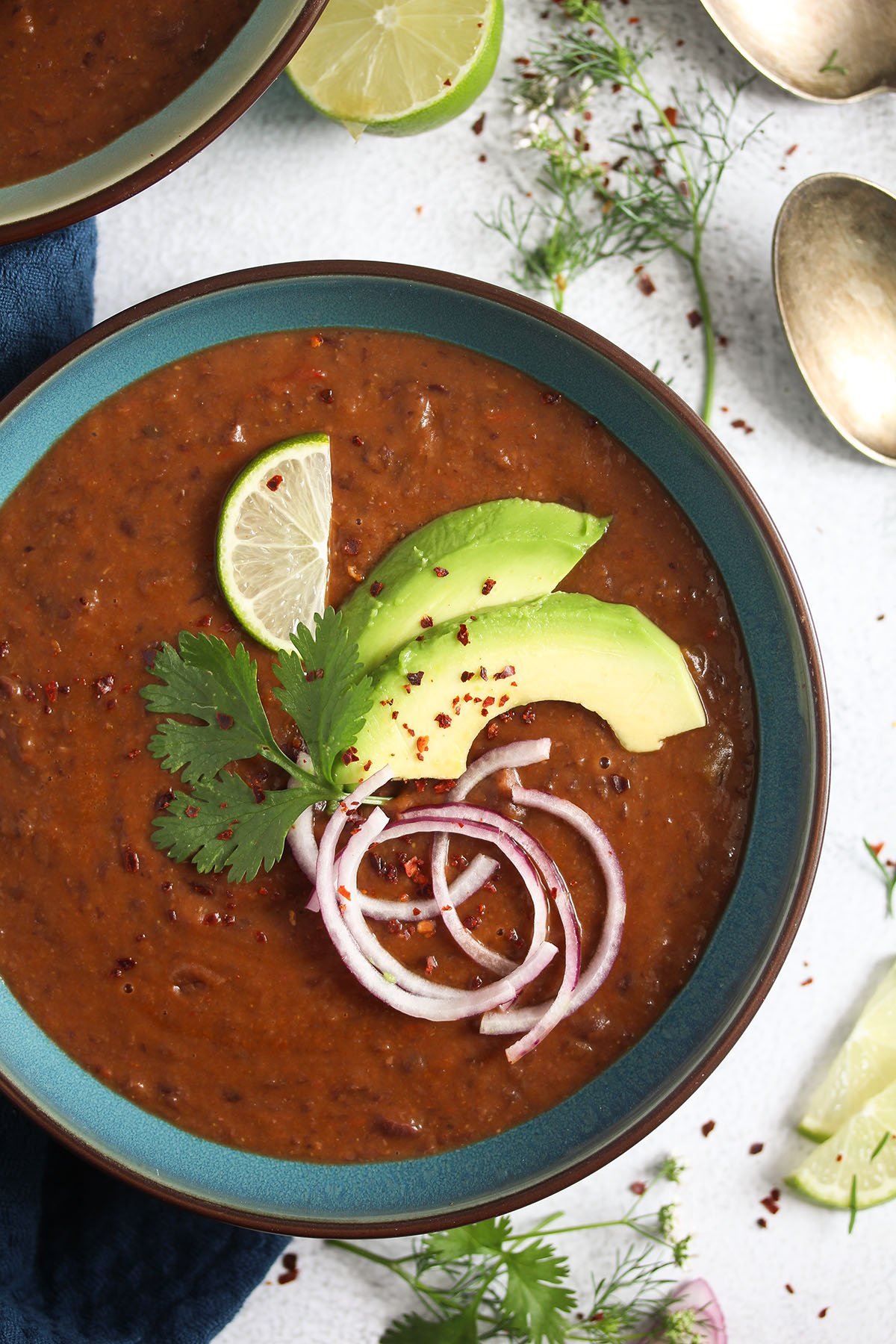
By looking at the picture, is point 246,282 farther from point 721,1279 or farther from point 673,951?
point 721,1279

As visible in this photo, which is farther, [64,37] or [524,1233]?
[524,1233]

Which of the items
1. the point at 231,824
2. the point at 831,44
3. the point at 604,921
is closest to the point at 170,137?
the point at 231,824

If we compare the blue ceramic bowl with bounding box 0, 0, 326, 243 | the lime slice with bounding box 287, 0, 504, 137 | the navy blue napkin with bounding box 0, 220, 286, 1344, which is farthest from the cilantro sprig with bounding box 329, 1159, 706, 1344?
the lime slice with bounding box 287, 0, 504, 137

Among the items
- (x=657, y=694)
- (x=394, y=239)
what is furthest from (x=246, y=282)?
(x=657, y=694)

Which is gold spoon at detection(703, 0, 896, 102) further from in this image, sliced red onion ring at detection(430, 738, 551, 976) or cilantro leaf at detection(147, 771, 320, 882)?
cilantro leaf at detection(147, 771, 320, 882)

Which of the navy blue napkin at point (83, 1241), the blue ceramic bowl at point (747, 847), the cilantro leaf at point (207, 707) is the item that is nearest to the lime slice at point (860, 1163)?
the blue ceramic bowl at point (747, 847)

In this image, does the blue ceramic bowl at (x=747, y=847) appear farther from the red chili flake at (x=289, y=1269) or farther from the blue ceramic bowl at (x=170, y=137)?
the red chili flake at (x=289, y=1269)

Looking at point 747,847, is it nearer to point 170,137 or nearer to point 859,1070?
point 859,1070

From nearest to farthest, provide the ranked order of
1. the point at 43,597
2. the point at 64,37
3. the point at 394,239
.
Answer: the point at 64,37, the point at 43,597, the point at 394,239
